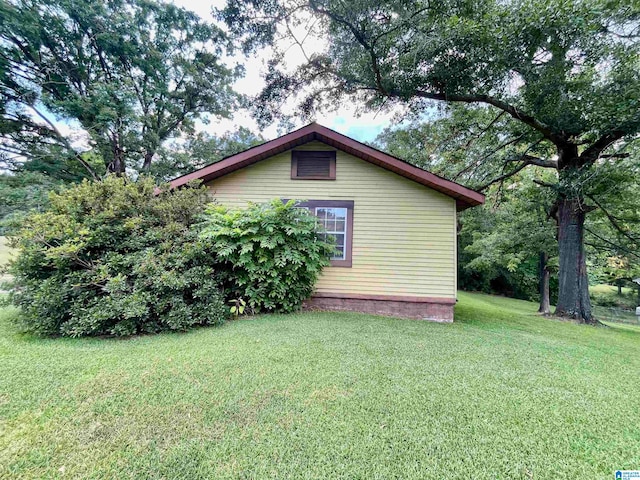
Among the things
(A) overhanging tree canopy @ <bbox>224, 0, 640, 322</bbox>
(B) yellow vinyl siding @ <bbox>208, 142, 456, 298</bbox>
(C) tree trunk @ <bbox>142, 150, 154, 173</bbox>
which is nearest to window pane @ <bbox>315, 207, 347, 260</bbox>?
(B) yellow vinyl siding @ <bbox>208, 142, 456, 298</bbox>

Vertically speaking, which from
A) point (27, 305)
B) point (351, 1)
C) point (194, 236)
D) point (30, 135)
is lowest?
point (27, 305)

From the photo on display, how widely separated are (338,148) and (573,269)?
803 centimetres

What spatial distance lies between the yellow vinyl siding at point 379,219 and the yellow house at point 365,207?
23 millimetres

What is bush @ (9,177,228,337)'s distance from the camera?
3.84 m

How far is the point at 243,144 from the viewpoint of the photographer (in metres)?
16.7

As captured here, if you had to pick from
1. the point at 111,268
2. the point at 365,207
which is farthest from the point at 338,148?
the point at 111,268

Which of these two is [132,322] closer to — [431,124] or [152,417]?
[152,417]

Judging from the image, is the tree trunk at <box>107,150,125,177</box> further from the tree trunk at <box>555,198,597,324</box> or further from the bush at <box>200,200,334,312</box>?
the tree trunk at <box>555,198,597,324</box>

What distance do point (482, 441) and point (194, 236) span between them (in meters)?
4.95

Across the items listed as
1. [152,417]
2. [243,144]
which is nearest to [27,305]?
[152,417]

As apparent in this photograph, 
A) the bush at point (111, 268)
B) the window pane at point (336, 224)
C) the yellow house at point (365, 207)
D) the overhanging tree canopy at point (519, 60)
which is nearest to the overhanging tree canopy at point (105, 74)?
the overhanging tree canopy at point (519, 60)

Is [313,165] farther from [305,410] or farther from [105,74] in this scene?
[105,74]

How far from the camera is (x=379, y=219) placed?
6.28 metres

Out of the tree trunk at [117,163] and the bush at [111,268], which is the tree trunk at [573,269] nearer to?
the bush at [111,268]
